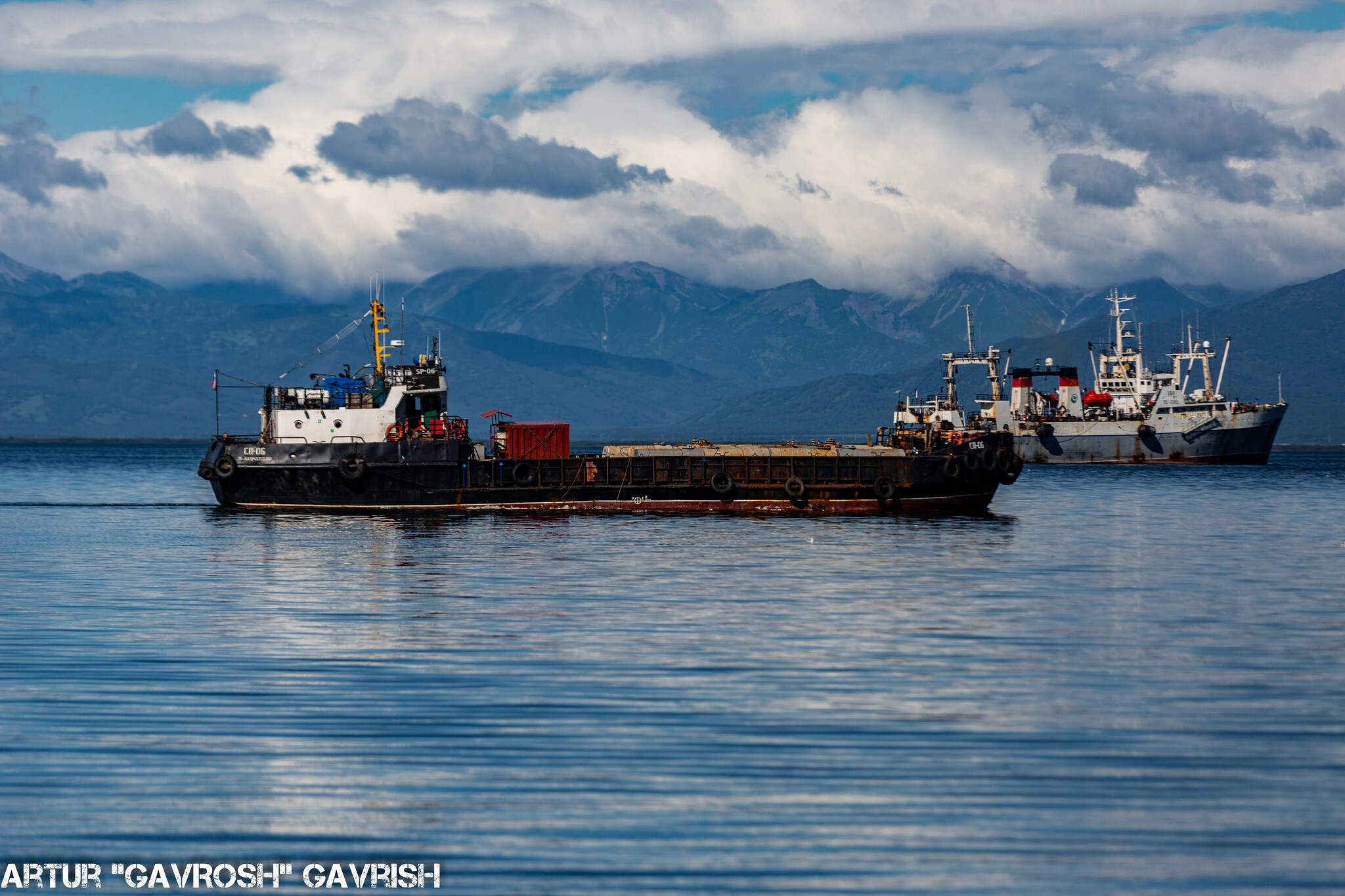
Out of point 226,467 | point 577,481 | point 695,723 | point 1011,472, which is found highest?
point 226,467

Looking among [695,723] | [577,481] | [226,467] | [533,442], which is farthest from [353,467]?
[695,723]

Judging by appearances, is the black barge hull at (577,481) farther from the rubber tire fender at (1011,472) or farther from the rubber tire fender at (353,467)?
the rubber tire fender at (1011,472)

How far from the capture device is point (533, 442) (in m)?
67.8

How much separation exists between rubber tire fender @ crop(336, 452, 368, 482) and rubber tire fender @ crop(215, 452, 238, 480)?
242 inches

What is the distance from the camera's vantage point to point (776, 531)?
188 ft

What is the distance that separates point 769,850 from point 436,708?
8400mm

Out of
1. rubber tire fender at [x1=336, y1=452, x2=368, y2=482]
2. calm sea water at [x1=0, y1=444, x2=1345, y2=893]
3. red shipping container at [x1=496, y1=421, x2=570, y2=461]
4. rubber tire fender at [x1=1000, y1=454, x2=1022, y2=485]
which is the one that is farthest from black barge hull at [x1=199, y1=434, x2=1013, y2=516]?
calm sea water at [x1=0, y1=444, x2=1345, y2=893]

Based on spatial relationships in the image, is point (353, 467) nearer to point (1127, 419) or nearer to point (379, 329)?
point (379, 329)

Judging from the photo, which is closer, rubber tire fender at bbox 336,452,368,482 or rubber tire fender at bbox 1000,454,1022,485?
rubber tire fender at bbox 336,452,368,482

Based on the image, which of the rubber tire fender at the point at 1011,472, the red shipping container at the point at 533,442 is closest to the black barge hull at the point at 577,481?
the red shipping container at the point at 533,442

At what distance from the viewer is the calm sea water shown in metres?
13.7

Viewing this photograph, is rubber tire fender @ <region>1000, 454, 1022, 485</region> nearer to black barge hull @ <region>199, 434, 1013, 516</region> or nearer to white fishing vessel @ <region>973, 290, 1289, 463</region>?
black barge hull @ <region>199, 434, 1013, 516</region>

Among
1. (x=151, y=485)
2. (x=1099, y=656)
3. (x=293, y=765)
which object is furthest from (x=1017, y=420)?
(x=293, y=765)

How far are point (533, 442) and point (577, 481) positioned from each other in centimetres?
313
